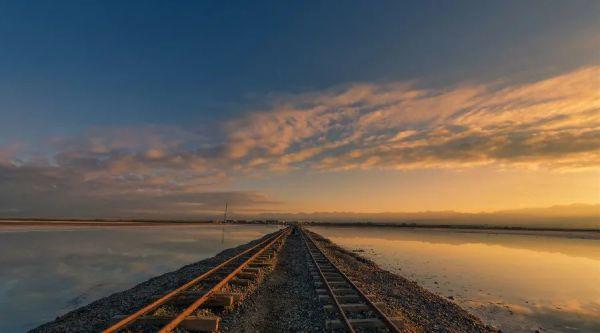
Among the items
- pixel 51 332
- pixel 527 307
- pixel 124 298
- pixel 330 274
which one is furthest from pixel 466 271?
pixel 51 332

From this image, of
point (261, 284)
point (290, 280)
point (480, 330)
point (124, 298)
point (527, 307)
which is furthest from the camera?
point (290, 280)

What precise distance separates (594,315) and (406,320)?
915 cm

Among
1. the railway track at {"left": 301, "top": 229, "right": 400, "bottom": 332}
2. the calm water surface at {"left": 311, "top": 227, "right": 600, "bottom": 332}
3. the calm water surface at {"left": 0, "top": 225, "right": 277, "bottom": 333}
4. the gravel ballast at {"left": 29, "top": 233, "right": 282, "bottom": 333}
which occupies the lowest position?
the calm water surface at {"left": 311, "top": 227, "right": 600, "bottom": 332}

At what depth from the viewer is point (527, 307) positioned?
14.4 meters

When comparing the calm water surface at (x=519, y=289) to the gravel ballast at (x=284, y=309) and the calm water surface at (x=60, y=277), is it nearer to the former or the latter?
the gravel ballast at (x=284, y=309)

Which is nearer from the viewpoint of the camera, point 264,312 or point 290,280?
point 264,312

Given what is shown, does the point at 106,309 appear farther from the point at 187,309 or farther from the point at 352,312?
the point at 352,312

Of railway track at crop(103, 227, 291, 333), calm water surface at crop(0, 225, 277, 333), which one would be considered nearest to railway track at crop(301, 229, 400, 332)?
railway track at crop(103, 227, 291, 333)

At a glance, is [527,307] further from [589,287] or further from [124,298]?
[124,298]

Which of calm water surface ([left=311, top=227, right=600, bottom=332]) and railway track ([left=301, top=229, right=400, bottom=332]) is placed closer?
railway track ([left=301, top=229, right=400, bottom=332])

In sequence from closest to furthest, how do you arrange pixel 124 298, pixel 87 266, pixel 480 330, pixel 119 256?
pixel 480 330
pixel 124 298
pixel 87 266
pixel 119 256

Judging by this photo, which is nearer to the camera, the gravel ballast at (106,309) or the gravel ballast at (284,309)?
the gravel ballast at (106,309)

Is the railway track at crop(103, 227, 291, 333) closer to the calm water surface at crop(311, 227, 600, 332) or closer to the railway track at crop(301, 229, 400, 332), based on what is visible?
the railway track at crop(301, 229, 400, 332)

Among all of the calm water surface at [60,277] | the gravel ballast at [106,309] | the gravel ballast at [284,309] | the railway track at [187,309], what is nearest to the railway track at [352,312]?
the gravel ballast at [284,309]
